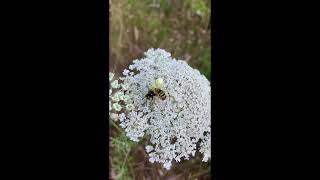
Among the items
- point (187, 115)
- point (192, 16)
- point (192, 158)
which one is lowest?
point (192, 158)

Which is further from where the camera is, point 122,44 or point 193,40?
point 193,40

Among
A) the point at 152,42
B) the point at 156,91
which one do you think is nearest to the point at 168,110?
the point at 156,91

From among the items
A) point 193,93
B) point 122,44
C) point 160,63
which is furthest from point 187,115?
point 122,44

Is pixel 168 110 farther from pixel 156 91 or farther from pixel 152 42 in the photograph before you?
pixel 152 42
